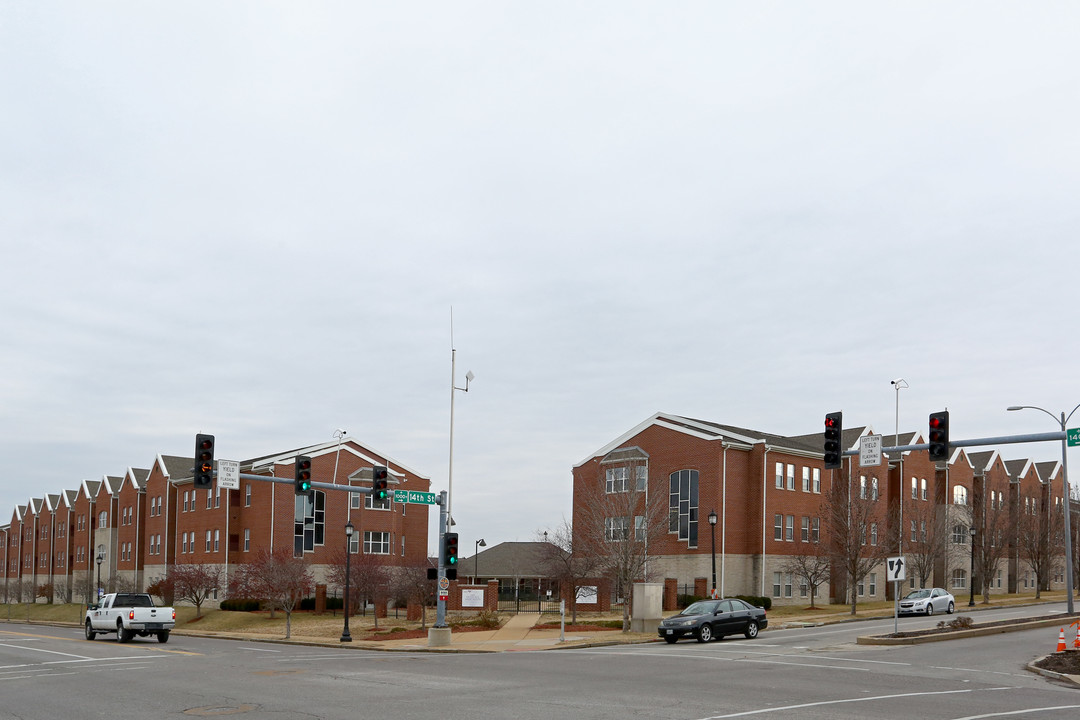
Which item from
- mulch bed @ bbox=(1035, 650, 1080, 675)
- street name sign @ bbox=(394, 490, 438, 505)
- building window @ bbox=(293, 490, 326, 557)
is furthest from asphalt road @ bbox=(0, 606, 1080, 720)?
building window @ bbox=(293, 490, 326, 557)

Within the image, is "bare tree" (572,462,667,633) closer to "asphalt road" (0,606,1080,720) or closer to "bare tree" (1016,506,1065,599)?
"asphalt road" (0,606,1080,720)

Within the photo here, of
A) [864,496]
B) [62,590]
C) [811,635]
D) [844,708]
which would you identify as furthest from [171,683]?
[62,590]

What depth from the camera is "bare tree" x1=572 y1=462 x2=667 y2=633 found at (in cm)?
4312

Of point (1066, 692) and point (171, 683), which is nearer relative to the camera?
point (1066, 692)

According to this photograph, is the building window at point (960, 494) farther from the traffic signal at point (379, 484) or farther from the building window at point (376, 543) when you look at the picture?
the traffic signal at point (379, 484)

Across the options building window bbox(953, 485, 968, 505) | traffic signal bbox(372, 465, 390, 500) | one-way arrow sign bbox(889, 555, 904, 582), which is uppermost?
traffic signal bbox(372, 465, 390, 500)

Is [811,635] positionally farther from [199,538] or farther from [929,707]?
[199,538]

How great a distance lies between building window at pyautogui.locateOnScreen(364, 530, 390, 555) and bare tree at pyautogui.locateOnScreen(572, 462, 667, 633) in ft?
48.1

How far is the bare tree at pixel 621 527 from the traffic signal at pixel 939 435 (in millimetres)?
18467

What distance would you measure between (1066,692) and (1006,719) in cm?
548

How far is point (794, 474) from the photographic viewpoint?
64.2 m

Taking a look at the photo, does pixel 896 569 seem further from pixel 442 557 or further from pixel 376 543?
Result: pixel 376 543

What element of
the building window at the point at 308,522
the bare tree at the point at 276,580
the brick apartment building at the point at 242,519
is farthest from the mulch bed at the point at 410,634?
the building window at the point at 308,522

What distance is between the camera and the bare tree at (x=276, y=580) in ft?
158
